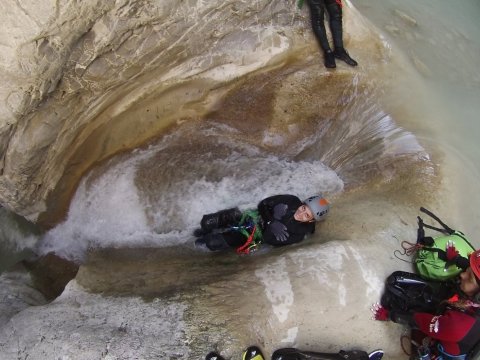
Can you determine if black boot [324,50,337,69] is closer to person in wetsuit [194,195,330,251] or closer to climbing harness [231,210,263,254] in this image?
person in wetsuit [194,195,330,251]

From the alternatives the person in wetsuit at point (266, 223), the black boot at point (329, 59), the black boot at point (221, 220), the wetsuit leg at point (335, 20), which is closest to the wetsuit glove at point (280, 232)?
the person in wetsuit at point (266, 223)

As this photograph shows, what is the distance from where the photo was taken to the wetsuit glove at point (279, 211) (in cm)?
476

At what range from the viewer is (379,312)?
13.4 ft

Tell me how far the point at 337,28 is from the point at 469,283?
11.4 ft

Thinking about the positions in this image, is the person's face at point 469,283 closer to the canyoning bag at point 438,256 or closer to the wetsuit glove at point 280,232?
the canyoning bag at point 438,256

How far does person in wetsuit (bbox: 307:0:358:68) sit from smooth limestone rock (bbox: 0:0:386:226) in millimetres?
145

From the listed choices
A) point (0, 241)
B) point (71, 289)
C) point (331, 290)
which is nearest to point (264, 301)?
point (331, 290)

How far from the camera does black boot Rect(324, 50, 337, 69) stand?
5.54 meters

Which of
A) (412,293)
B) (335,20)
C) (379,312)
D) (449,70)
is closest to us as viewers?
(412,293)

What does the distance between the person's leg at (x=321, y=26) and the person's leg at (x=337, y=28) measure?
0.09 meters

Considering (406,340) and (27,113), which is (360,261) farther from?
(27,113)

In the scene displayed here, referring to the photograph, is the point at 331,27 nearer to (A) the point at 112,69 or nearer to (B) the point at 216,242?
(A) the point at 112,69

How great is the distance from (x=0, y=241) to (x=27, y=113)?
6.69ft

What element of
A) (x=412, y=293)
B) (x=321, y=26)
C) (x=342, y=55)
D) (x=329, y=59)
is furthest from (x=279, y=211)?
(x=321, y=26)
